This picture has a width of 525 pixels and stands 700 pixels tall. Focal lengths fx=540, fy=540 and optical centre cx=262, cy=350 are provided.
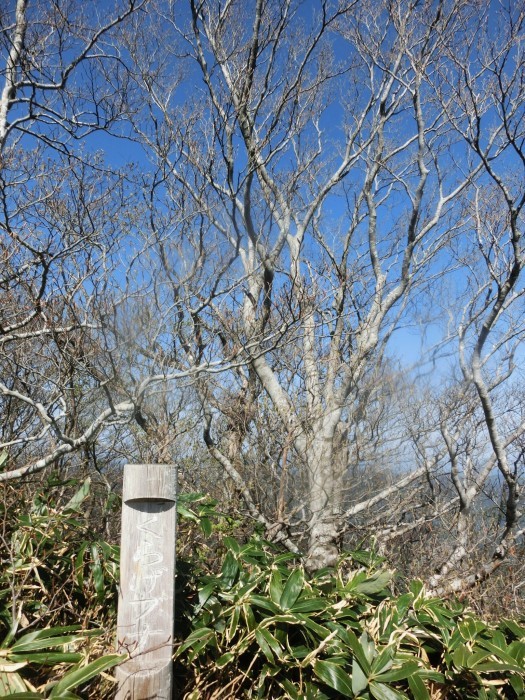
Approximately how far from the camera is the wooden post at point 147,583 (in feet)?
6.52

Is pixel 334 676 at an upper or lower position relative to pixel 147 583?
lower

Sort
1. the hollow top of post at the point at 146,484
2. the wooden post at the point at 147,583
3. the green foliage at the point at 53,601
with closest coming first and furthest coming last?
1. the green foliage at the point at 53,601
2. the wooden post at the point at 147,583
3. the hollow top of post at the point at 146,484

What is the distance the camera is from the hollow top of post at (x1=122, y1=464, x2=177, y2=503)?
210 centimetres

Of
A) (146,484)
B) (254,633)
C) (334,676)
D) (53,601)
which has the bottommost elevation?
→ (334,676)

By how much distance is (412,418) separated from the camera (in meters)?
6.91

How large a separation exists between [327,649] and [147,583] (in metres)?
0.81

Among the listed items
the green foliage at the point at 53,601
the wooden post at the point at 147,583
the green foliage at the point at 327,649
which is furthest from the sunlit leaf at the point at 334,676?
the green foliage at the point at 53,601

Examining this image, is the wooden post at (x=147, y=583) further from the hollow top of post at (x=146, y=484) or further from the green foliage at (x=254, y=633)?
the green foliage at (x=254, y=633)

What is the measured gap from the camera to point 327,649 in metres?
2.23

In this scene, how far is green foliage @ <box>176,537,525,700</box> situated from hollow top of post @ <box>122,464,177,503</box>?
0.60 meters

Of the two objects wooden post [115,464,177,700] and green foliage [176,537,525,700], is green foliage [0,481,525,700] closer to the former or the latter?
green foliage [176,537,525,700]

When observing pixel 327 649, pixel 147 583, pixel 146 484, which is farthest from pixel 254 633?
pixel 146 484

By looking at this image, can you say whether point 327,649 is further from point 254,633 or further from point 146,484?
point 146,484

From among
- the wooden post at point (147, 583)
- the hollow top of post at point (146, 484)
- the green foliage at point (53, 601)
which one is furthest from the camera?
the hollow top of post at point (146, 484)
